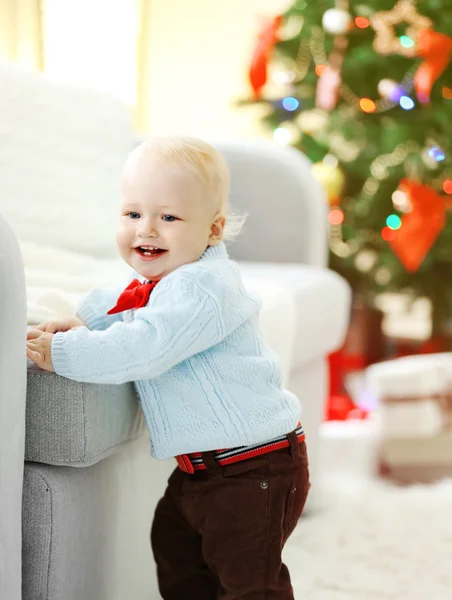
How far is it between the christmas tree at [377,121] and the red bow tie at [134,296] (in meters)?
1.48

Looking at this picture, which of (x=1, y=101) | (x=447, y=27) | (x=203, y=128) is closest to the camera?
(x=1, y=101)

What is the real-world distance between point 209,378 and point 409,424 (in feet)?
3.68

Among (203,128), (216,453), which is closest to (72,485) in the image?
(216,453)

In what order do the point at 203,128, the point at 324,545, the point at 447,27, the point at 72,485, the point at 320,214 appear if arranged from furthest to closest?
the point at 203,128
the point at 447,27
the point at 320,214
the point at 324,545
the point at 72,485

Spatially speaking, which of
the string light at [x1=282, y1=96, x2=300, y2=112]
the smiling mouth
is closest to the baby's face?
the smiling mouth

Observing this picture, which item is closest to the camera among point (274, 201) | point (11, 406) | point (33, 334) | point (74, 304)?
point (11, 406)

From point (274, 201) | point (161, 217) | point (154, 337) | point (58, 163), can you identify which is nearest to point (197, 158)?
point (161, 217)

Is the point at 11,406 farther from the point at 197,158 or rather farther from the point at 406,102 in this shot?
the point at 406,102

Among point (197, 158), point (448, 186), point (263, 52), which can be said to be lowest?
point (448, 186)

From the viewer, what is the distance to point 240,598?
96 centimetres

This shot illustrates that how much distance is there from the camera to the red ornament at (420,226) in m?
2.32

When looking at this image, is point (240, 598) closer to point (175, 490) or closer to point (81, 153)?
point (175, 490)

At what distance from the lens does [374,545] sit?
1.48m

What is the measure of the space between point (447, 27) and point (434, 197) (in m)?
0.47
